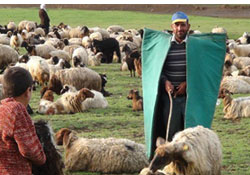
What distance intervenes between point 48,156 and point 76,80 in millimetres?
8844

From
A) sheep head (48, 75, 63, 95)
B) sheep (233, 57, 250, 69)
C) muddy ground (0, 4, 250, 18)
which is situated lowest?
muddy ground (0, 4, 250, 18)

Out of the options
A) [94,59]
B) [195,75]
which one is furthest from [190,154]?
[94,59]

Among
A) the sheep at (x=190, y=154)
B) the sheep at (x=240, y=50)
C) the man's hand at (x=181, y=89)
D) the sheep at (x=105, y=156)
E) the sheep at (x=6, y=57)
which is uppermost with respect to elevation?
the man's hand at (x=181, y=89)

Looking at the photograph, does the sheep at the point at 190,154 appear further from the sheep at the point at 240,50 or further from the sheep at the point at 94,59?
the sheep at the point at 240,50

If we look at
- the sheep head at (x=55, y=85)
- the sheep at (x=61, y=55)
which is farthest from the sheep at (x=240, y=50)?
the sheep head at (x=55, y=85)

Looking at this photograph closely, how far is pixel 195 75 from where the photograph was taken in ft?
20.1

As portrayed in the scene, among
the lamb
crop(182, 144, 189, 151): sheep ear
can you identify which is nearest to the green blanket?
crop(182, 144, 189, 151): sheep ear

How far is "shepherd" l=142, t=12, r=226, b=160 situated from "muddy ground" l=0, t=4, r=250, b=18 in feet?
133

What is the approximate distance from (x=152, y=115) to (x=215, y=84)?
70cm

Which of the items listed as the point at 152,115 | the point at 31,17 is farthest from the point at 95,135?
the point at 31,17

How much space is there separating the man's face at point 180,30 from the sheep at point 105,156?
1.63 metres

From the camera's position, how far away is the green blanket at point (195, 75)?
6125 millimetres

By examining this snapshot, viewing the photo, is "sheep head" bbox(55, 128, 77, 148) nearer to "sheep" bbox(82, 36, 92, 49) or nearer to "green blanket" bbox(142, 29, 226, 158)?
"green blanket" bbox(142, 29, 226, 158)

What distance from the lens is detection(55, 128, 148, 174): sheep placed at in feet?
23.2
